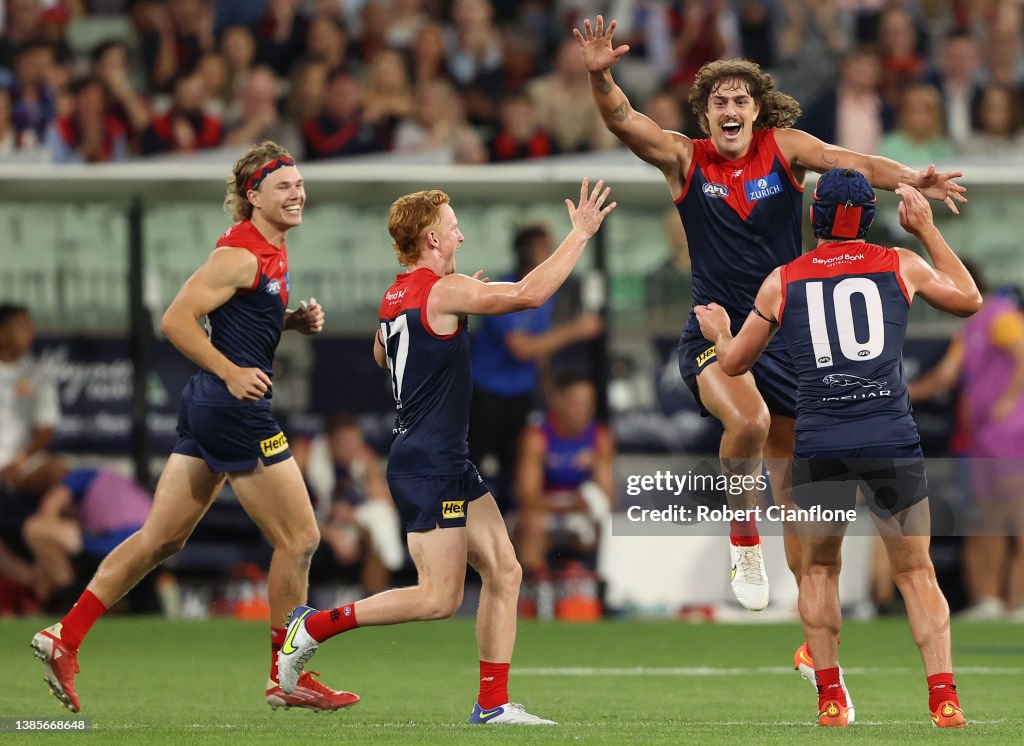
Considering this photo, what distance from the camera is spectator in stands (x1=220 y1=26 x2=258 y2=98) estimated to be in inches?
691

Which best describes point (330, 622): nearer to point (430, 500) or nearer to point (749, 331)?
point (430, 500)

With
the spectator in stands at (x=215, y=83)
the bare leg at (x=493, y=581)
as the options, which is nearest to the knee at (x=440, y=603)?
the bare leg at (x=493, y=581)

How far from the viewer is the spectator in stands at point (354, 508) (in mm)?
16203

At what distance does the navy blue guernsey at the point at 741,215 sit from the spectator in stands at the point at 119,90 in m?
8.43

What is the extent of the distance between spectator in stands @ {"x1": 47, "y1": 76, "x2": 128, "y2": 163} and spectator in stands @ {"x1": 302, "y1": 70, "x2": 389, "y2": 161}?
173 centimetres

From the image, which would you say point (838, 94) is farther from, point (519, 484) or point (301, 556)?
point (301, 556)

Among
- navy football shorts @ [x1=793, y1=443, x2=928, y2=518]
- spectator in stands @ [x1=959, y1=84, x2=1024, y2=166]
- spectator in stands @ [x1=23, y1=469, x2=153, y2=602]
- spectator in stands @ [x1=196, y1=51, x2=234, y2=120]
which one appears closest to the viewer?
navy football shorts @ [x1=793, y1=443, x2=928, y2=518]

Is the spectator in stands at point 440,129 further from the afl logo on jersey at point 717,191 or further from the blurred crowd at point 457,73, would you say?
the afl logo on jersey at point 717,191

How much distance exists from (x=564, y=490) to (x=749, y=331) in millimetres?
8408

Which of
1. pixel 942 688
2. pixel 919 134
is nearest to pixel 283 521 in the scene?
pixel 942 688

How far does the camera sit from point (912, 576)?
785cm

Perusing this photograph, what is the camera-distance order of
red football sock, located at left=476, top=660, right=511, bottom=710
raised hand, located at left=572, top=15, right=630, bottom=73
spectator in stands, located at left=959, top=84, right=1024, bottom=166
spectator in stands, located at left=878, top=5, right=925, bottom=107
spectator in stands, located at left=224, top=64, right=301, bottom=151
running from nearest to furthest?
red football sock, located at left=476, top=660, right=511, bottom=710 → raised hand, located at left=572, top=15, right=630, bottom=73 → spectator in stands, located at left=224, top=64, right=301, bottom=151 → spectator in stands, located at left=959, top=84, right=1024, bottom=166 → spectator in stands, located at left=878, top=5, right=925, bottom=107

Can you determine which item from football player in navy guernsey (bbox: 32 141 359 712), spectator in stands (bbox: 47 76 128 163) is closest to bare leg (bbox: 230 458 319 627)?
football player in navy guernsey (bbox: 32 141 359 712)

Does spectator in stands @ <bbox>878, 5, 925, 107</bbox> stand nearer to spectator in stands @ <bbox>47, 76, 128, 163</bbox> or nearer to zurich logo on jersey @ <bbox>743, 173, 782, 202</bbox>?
spectator in stands @ <bbox>47, 76, 128, 163</bbox>
